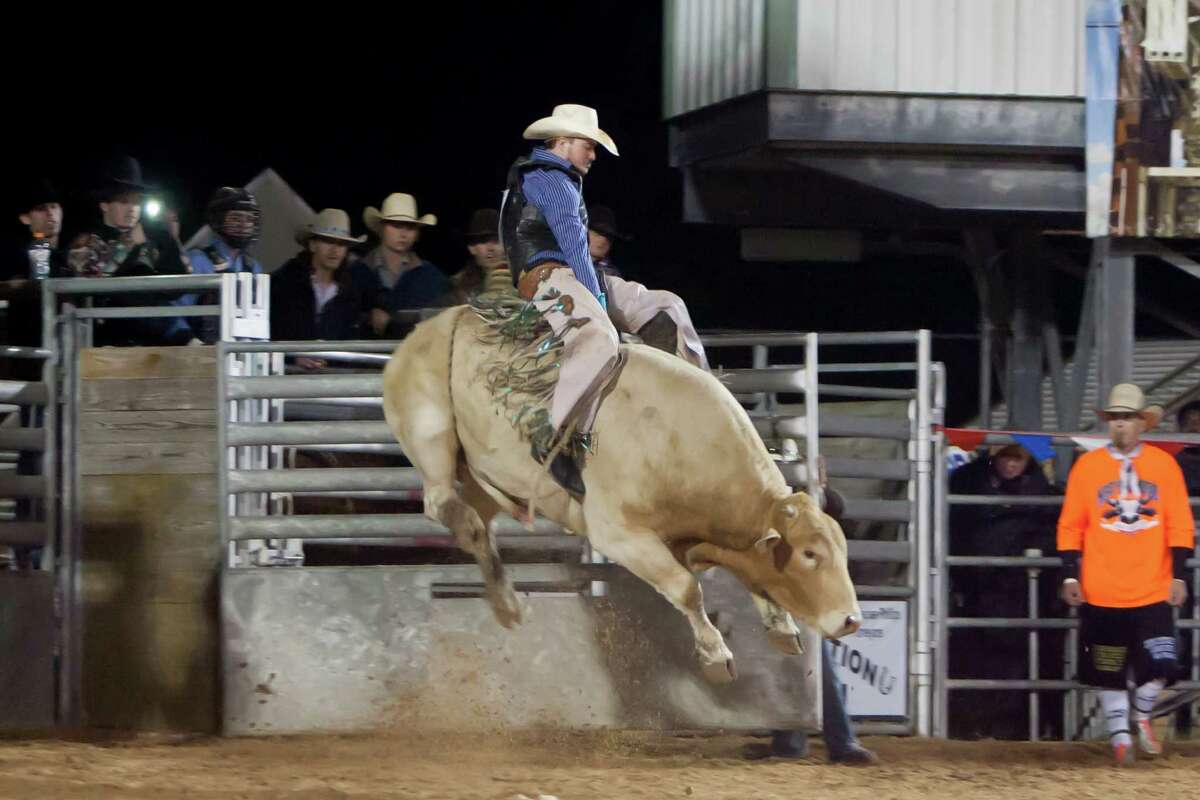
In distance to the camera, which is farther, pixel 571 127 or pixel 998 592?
pixel 998 592

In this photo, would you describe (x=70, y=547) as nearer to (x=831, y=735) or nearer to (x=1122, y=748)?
(x=831, y=735)

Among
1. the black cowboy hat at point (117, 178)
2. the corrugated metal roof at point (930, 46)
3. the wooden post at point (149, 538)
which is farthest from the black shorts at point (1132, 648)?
the black cowboy hat at point (117, 178)

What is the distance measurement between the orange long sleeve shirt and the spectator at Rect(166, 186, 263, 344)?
163 inches

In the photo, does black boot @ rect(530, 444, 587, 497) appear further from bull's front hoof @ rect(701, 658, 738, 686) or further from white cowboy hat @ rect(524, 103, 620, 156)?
white cowboy hat @ rect(524, 103, 620, 156)

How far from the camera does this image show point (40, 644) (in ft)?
29.6

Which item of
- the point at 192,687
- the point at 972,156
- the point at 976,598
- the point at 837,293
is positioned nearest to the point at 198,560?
the point at 192,687

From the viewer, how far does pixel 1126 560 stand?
28.9ft

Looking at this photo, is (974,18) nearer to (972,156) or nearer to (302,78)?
(972,156)

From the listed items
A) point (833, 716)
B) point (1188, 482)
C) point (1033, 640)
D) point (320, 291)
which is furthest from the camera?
point (1188, 482)

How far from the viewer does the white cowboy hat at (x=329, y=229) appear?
31.2ft

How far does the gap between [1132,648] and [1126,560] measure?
408mm

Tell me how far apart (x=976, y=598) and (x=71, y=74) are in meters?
11.1

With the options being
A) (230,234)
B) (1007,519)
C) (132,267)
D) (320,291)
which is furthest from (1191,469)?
(132,267)

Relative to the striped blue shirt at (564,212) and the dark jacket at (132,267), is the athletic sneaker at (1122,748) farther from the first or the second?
the dark jacket at (132,267)
